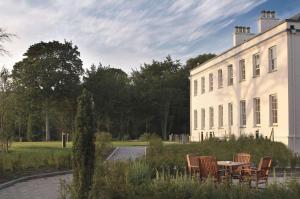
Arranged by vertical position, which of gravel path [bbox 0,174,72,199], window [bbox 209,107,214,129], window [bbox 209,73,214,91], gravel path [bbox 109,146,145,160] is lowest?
gravel path [bbox 0,174,72,199]

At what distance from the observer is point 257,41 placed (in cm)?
3297

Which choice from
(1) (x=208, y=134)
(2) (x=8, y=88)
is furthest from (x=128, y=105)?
(2) (x=8, y=88)

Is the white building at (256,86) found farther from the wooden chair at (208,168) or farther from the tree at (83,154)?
the tree at (83,154)

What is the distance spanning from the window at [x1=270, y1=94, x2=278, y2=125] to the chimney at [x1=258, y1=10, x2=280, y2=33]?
7.74 meters

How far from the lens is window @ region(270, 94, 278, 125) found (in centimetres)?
3053

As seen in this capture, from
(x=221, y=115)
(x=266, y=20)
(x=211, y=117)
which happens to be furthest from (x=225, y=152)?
(x=211, y=117)

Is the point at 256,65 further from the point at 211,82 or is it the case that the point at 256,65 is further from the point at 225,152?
the point at 225,152

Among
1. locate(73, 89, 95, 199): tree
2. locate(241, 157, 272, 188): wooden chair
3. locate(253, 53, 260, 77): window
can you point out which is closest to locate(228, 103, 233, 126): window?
locate(253, 53, 260, 77): window

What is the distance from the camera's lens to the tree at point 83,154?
9883mm

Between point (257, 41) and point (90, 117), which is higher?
point (257, 41)

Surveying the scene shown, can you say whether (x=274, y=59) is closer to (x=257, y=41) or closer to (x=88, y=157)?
(x=257, y=41)

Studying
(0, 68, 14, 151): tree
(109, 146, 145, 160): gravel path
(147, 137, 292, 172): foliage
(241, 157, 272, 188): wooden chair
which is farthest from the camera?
(0, 68, 14, 151): tree

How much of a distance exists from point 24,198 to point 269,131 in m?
20.6

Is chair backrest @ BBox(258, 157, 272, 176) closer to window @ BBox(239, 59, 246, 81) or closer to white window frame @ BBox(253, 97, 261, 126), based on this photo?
white window frame @ BBox(253, 97, 261, 126)
